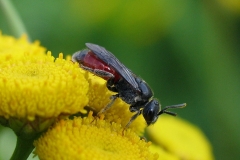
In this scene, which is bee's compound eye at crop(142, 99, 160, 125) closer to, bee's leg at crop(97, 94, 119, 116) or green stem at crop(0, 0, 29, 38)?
bee's leg at crop(97, 94, 119, 116)

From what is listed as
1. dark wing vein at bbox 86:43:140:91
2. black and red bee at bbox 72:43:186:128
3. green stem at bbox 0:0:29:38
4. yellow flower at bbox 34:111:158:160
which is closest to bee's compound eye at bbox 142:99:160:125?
black and red bee at bbox 72:43:186:128

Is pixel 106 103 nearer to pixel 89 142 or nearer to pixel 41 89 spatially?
pixel 89 142

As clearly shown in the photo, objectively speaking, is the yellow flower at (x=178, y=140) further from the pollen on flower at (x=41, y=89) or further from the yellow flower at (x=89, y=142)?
the pollen on flower at (x=41, y=89)

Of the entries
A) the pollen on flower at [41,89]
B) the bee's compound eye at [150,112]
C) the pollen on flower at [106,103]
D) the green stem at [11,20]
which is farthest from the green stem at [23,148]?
the green stem at [11,20]

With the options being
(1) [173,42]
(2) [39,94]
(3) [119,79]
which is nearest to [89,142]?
(2) [39,94]

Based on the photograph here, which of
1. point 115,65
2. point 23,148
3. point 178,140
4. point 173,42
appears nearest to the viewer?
point 23,148

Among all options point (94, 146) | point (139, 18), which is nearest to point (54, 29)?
point (139, 18)

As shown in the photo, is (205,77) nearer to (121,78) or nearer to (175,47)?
(175,47)
